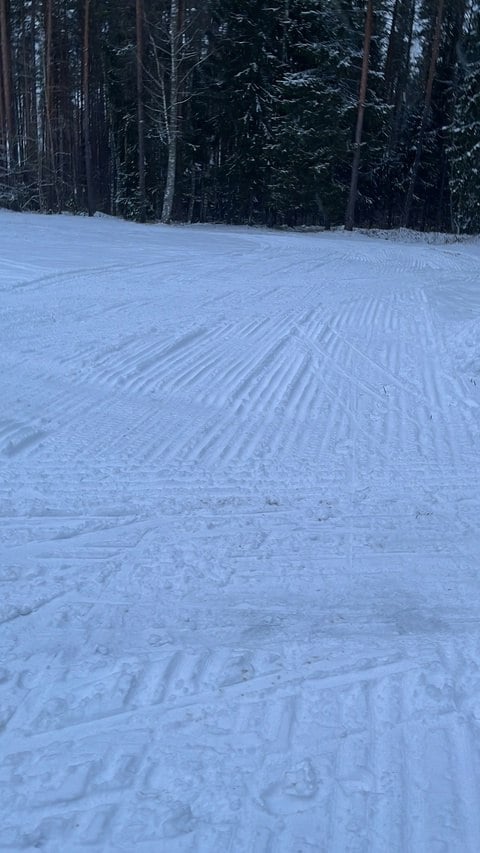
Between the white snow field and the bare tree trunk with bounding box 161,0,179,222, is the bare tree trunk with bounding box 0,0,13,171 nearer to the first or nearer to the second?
the bare tree trunk with bounding box 161,0,179,222

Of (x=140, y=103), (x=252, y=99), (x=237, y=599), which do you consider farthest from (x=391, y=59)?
(x=237, y=599)

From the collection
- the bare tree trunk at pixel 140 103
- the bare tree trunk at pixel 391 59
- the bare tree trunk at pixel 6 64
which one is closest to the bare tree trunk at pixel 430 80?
the bare tree trunk at pixel 391 59

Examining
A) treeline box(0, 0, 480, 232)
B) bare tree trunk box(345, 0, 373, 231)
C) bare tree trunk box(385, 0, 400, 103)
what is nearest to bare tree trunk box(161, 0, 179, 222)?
treeline box(0, 0, 480, 232)

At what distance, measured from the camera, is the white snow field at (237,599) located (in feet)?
7.95

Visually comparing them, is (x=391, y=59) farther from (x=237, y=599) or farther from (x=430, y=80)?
(x=237, y=599)

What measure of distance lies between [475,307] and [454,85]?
1080 inches

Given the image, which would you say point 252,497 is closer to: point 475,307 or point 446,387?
point 446,387

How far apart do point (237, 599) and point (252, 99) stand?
31.5 m

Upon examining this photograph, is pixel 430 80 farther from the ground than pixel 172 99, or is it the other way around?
pixel 430 80

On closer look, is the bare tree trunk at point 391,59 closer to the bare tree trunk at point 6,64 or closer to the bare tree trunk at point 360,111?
the bare tree trunk at point 360,111

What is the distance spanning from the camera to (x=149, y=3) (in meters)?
28.4

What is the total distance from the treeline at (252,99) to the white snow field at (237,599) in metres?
24.5

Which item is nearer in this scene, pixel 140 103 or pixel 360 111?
pixel 140 103

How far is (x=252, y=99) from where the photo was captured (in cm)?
3052
